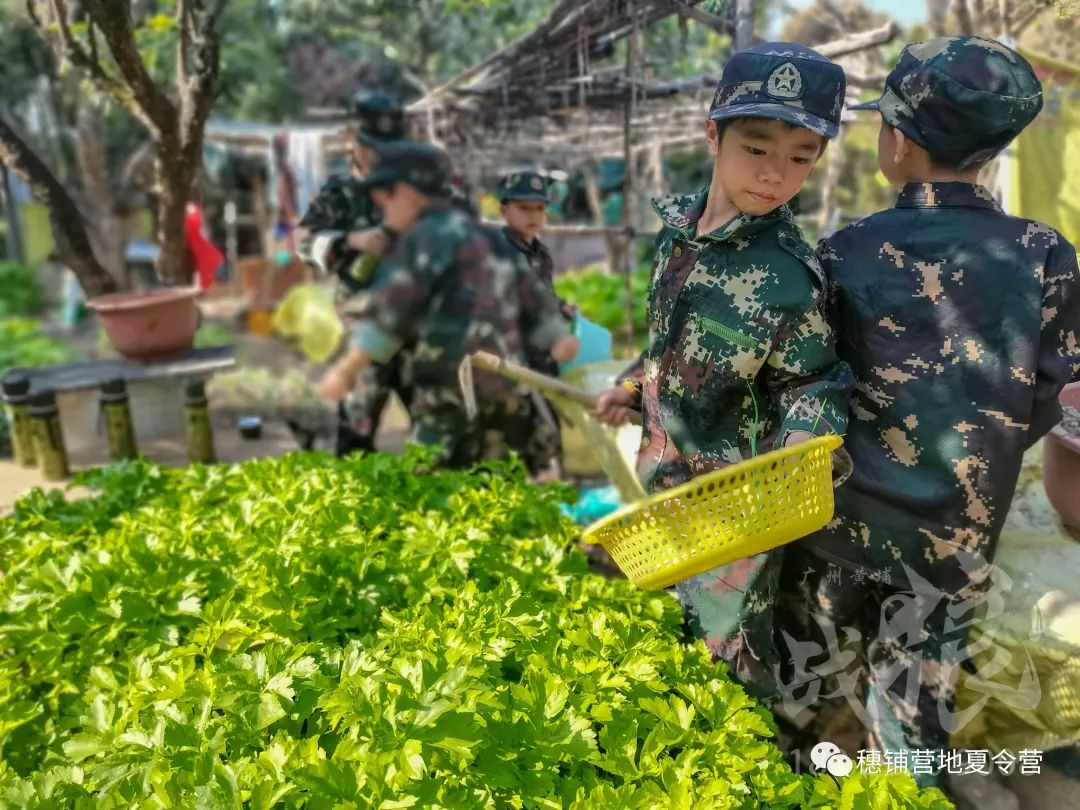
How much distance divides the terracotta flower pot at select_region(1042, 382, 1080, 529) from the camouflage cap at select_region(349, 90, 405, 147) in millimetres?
3060

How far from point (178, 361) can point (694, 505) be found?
5153 millimetres

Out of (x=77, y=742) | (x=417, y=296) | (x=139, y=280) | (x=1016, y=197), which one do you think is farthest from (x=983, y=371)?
(x=139, y=280)

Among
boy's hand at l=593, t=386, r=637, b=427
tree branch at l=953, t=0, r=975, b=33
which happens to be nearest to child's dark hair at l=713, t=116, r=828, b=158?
boy's hand at l=593, t=386, r=637, b=427

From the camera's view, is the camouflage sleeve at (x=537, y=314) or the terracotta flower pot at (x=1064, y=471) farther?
the camouflage sleeve at (x=537, y=314)

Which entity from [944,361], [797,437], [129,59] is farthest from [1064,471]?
[129,59]

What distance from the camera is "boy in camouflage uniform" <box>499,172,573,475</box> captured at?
407cm

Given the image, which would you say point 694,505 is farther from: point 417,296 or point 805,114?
point 417,296

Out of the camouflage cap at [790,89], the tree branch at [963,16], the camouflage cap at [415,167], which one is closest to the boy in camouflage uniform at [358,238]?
the camouflage cap at [415,167]

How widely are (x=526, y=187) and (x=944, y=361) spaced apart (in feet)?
8.63

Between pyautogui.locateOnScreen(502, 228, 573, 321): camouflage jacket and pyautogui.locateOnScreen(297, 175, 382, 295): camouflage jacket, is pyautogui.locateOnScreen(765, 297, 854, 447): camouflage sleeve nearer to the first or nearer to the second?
pyautogui.locateOnScreen(502, 228, 573, 321): camouflage jacket

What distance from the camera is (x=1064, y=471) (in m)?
2.31

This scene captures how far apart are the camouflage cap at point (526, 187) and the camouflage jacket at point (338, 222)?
69cm

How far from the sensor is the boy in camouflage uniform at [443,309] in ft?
11.4

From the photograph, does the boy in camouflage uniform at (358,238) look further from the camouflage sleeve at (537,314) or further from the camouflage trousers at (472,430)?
the camouflage sleeve at (537,314)
